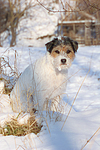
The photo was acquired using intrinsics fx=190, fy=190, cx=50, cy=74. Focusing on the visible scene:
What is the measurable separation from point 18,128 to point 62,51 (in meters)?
1.48

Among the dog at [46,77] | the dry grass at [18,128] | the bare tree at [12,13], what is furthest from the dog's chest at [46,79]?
the bare tree at [12,13]

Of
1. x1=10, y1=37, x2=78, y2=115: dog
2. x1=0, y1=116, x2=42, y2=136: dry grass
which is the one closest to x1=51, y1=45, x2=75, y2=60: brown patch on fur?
x1=10, y1=37, x2=78, y2=115: dog

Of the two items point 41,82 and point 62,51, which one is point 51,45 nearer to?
point 62,51

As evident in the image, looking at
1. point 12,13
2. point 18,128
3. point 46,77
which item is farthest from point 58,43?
point 12,13

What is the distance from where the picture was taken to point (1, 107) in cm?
307

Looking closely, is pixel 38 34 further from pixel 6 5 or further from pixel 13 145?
pixel 13 145

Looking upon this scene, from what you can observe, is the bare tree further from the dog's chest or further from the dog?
the dog's chest

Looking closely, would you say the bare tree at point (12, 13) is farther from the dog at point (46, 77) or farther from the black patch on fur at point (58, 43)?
the dog at point (46, 77)

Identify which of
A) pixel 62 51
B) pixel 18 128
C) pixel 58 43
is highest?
pixel 58 43

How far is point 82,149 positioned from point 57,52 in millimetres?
1737

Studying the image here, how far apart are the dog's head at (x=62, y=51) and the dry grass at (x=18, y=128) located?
1.05 metres

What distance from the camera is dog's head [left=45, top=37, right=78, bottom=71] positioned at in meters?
3.08

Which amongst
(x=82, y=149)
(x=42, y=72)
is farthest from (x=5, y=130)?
(x=42, y=72)

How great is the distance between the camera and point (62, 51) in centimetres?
322
